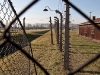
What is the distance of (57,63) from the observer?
30.6 feet

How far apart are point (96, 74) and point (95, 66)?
139cm

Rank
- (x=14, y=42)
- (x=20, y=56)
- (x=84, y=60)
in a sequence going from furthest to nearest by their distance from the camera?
(x=84, y=60), (x=20, y=56), (x=14, y=42)

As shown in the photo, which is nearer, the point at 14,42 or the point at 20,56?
the point at 14,42

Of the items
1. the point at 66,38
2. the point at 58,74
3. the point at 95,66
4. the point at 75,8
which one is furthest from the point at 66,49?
the point at 75,8

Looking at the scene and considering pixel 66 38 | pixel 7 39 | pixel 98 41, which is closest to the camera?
pixel 7 39

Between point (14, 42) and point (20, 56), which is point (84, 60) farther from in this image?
point (14, 42)

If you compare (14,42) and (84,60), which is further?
(84,60)

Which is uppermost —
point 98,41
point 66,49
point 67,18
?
point 67,18

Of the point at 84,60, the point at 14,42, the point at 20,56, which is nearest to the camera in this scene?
the point at 14,42

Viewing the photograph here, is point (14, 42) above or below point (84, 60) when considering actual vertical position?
above

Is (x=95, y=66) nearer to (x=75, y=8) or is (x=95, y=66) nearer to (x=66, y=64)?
(x=66, y=64)

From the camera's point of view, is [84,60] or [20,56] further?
[84,60]

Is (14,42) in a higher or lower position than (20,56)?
higher

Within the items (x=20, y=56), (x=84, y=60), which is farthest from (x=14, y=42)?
(x=84, y=60)
